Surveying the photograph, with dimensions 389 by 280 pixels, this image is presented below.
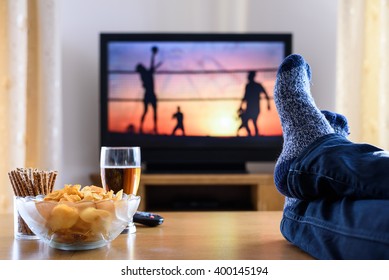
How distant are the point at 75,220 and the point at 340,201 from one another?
0.37m

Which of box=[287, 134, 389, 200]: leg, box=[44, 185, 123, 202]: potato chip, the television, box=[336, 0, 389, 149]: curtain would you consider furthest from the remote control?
box=[336, 0, 389, 149]: curtain

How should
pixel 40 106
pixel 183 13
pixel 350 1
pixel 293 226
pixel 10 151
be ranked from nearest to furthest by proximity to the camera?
pixel 293 226
pixel 10 151
pixel 40 106
pixel 350 1
pixel 183 13

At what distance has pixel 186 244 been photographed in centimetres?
82

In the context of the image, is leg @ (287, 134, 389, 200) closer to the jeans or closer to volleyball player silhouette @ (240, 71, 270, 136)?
the jeans

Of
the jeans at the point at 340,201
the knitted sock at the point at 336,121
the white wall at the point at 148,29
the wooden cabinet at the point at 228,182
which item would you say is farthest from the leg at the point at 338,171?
the white wall at the point at 148,29

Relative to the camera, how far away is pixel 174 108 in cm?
293

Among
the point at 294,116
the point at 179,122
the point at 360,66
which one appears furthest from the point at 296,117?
the point at 360,66

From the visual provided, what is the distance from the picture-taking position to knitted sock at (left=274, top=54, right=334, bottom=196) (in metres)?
0.86

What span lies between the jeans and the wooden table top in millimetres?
48

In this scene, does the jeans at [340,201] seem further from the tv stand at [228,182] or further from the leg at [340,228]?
the tv stand at [228,182]

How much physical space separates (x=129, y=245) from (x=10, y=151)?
1.87 meters

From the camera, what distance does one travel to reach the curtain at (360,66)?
9.33 ft

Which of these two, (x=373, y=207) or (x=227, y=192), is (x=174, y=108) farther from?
(x=373, y=207)
